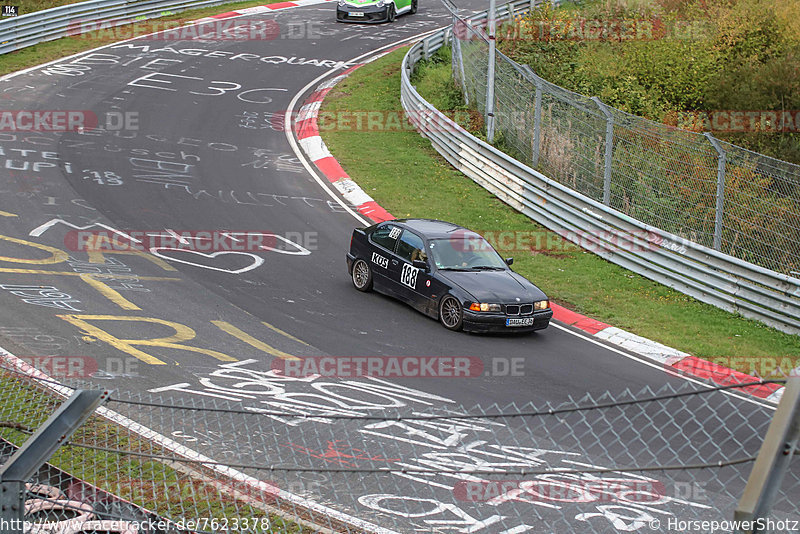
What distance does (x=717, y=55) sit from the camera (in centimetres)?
2803

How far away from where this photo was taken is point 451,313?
14.5m

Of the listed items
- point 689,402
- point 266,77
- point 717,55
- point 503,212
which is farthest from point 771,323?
point 266,77

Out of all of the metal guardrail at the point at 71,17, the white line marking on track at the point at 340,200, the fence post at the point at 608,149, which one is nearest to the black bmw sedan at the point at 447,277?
the white line marking on track at the point at 340,200

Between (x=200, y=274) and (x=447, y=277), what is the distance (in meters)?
4.70

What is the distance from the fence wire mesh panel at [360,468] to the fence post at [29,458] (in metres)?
0.60

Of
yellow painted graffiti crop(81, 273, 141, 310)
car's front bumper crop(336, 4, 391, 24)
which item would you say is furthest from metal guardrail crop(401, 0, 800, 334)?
car's front bumper crop(336, 4, 391, 24)

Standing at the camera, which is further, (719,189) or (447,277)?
(719,189)

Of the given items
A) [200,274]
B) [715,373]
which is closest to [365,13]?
[200,274]

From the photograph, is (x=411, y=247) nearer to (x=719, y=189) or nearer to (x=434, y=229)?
(x=434, y=229)

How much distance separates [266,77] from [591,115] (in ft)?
52.2

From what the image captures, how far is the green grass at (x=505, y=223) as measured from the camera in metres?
15.2

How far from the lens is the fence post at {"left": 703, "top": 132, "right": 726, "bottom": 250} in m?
15.6

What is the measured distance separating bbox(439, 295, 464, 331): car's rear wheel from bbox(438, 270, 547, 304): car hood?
0.28 meters

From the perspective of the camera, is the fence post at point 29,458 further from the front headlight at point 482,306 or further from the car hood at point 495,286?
the car hood at point 495,286
